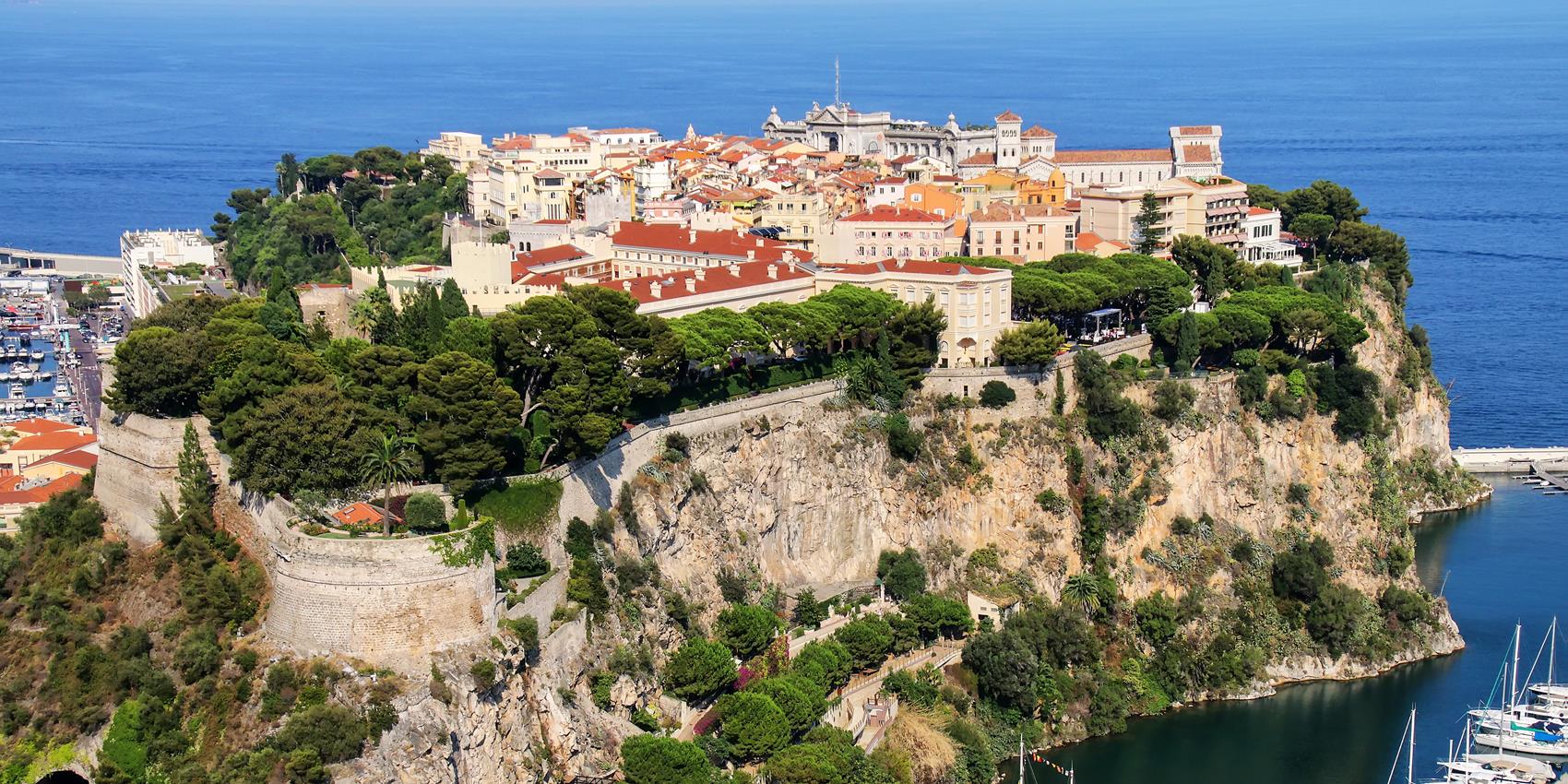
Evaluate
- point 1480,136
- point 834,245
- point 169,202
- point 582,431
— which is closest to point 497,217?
point 834,245

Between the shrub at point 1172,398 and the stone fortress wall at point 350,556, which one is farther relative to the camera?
the shrub at point 1172,398

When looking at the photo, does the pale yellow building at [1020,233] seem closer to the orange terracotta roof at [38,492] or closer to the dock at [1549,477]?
the dock at [1549,477]

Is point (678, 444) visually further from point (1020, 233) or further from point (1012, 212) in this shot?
point (1012, 212)

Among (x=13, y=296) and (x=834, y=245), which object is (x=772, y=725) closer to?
(x=834, y=245)

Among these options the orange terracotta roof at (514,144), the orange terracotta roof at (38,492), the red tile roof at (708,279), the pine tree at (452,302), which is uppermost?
the orange terracotta roof at (514,144)

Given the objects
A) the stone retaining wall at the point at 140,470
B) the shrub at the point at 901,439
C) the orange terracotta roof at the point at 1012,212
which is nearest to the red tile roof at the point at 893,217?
the orange terracotta roof at the point at 1012,212

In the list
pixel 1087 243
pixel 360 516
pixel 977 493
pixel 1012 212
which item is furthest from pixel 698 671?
pixel 1087 243

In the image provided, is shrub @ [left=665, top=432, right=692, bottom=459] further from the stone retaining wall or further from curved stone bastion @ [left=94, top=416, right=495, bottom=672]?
the stone retaining wall
